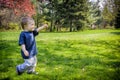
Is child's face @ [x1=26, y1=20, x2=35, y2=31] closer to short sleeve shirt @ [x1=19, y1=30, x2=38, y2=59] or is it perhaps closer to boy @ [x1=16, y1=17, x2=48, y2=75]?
boy @ [x1=16, y1=17, x2=48, y2=75]

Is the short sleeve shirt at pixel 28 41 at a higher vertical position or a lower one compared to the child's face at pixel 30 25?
lower

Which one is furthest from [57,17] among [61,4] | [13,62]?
[13,62]

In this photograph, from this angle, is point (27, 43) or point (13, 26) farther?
point (13, 26)

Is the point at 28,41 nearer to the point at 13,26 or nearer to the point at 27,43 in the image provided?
the point at 27,43

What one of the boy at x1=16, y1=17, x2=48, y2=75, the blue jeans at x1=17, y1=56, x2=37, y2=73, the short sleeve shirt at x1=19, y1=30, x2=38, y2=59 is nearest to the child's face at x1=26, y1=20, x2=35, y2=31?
the boy at x1=16, y1=17, x2=48, y2=75

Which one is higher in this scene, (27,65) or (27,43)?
(27,43)

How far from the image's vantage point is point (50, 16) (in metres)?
39.7

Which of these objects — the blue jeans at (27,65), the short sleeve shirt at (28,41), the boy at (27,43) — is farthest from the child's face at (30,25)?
the blue jeans at (27,65)

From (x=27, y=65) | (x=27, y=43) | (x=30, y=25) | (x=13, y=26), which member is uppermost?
(x=30, y=25)

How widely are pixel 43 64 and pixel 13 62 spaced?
40.8 inches

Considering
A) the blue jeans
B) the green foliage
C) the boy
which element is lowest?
the green foliage

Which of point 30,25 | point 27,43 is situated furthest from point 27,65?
point 30,25

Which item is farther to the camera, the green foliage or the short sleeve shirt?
the green foliage

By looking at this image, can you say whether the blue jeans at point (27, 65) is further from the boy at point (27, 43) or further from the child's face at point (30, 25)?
the child's face at point (30, 25)
